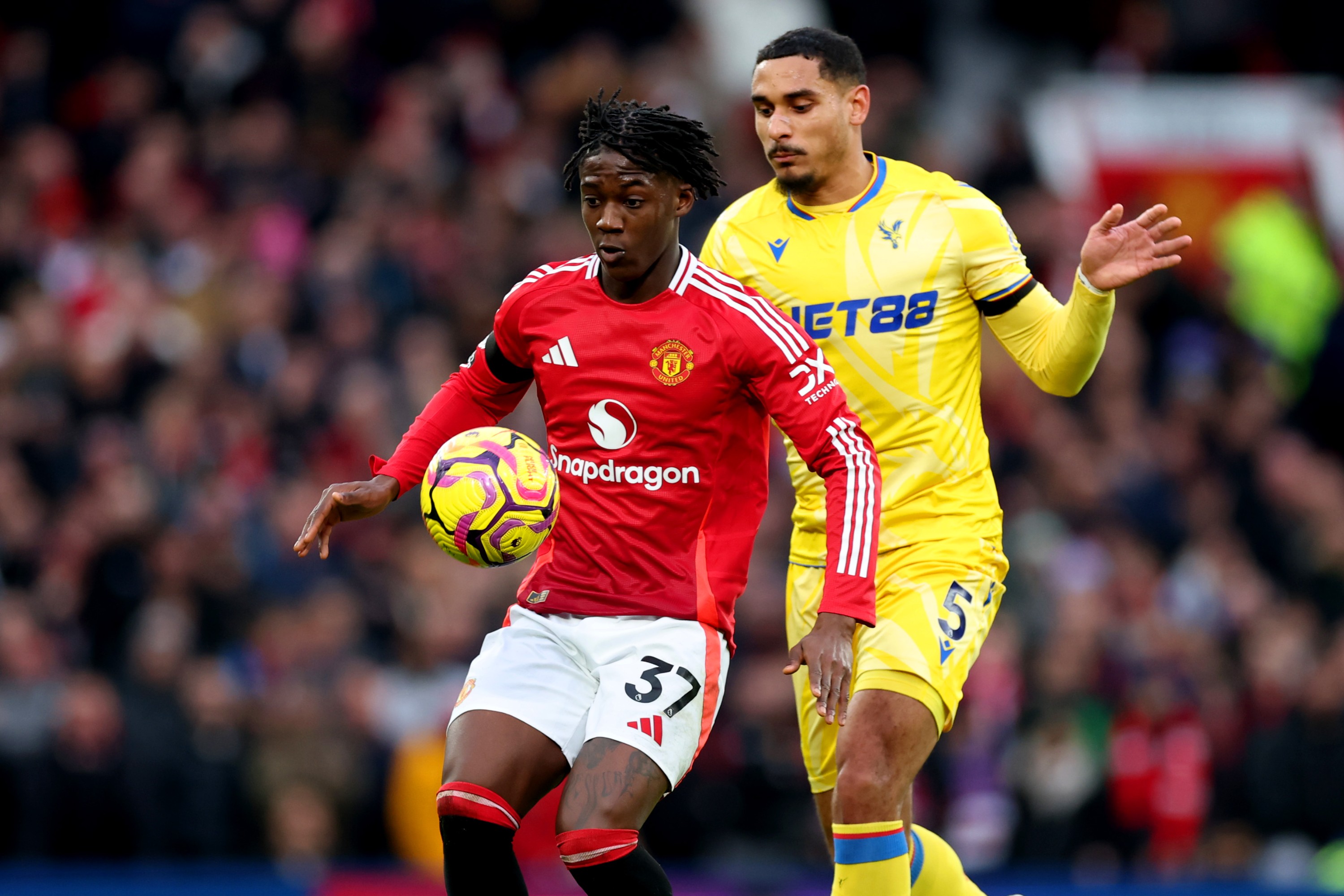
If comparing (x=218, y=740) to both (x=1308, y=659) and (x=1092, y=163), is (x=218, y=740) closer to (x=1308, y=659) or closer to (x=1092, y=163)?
(x=1308, y=659)

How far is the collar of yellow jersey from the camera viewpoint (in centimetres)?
650

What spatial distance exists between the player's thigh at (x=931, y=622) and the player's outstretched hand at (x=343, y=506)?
1596 millimetres

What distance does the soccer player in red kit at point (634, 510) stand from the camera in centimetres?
551

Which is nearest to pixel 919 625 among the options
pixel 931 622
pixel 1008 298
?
pixel 931 622

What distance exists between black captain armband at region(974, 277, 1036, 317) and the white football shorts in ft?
4.91

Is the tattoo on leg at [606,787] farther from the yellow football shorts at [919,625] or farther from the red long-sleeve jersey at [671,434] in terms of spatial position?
the yellow football shorts at [919,625]

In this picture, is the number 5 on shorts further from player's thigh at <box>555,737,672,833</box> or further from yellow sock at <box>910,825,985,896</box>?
player's thigh at <box>555,737,672,833</box>

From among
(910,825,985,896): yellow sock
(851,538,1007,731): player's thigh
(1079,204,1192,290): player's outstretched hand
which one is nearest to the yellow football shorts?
(851,538,1007,731): player's thigh

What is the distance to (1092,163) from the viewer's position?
16.4 metres

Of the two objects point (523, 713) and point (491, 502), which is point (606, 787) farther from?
point (491, 502)

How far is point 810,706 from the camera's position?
20.9 feet

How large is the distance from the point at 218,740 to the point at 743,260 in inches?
207

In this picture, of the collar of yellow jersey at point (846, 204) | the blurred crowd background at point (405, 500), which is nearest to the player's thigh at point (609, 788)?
the collar of yellow jersey at point (846, 204)

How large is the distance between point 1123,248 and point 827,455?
128 cm
